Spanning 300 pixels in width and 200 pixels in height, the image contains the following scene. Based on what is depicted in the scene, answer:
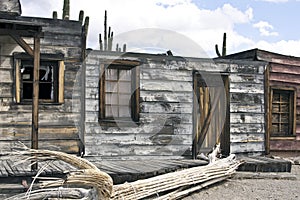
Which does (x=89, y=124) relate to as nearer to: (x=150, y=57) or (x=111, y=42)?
(x=150, y=57)

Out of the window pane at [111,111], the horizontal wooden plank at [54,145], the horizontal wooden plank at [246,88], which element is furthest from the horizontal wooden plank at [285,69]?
the horizontal wooden plank at [54,145]

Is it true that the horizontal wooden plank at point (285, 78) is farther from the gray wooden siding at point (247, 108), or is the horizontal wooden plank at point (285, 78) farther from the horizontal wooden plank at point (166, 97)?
the horizontal wooden plank at point (166, 97)

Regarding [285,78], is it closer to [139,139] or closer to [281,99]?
[281,99]

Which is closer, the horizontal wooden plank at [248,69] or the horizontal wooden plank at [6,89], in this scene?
the horizontal wooden plank at [6,89]

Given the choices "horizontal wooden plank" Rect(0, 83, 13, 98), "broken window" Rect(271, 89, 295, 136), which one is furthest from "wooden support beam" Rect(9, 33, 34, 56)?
"broken window" Rect(271, 89, 295, 136)

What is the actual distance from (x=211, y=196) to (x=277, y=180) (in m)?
2.38

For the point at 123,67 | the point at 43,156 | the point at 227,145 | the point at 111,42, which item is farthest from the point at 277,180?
the point at 111,42

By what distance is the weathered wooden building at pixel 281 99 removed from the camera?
12.3 metres

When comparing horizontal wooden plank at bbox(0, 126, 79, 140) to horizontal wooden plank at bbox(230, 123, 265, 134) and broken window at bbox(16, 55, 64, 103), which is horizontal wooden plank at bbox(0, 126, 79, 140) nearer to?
broken window at bbox(16, 55, 64, 103)

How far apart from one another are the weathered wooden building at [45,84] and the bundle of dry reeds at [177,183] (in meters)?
3.00

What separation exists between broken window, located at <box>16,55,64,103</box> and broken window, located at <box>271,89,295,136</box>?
247 inches

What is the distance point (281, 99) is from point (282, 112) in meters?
0.38

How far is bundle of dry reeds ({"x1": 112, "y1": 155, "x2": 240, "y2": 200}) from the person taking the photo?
20.8 feet

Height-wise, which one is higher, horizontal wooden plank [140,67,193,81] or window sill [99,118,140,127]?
horizontal wooden plank [140,67,193,81]
